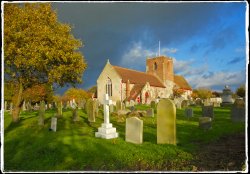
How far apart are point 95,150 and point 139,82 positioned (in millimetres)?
29220

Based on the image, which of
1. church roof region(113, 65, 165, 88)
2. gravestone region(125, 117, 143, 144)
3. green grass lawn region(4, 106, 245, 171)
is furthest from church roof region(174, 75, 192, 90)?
gravestone region(125, 117, 143, 144)

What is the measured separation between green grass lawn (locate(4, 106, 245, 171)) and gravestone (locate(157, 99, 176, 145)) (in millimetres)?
256

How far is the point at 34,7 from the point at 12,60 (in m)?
2.68

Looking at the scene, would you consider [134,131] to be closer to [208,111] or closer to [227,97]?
[208,111]

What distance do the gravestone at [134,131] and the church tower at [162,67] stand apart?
110 feet

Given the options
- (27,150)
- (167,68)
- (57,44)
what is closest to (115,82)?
(167,68)

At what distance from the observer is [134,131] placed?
8.40 m

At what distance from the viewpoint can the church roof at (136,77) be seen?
114 feet

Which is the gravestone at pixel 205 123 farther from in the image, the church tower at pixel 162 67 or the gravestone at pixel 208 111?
the church tower at pixel 162 67

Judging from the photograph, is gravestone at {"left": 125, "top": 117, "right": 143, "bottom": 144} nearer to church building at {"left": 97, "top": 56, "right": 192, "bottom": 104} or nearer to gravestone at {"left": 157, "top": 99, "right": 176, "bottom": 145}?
gravestone at {"left": 157, "top": 99, "right": 176, "bottom": 145}

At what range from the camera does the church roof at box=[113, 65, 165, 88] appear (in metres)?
34.8

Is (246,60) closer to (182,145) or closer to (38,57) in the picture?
(182,145)

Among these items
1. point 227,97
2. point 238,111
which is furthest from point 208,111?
point 227,97

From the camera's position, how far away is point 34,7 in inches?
507
